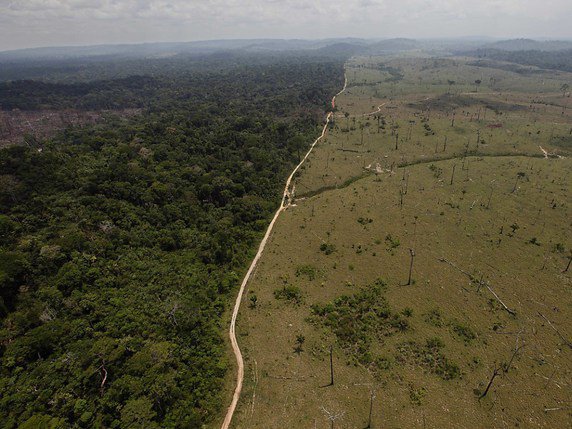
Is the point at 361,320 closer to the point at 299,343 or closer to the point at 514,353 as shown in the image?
the point at 299,343

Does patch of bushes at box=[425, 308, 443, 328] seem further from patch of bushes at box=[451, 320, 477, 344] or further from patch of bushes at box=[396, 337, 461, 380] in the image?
patch of bushes at box=[396, 337, 461, 380]

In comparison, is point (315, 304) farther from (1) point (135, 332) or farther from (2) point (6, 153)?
(2) point (6, 153)

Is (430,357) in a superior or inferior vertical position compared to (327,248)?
inferior

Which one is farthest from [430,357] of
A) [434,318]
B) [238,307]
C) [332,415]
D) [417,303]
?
[238,307]

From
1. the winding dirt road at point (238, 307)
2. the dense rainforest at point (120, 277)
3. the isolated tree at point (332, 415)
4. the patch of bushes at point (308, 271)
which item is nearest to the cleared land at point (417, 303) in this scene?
the isolated tree at point (332, 415)

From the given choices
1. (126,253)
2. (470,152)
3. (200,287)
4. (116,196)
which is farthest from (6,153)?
(470,152)

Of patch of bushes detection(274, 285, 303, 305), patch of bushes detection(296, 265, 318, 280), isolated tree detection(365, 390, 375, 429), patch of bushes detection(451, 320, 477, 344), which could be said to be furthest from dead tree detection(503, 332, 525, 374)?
patch of bushes detection(296, 265, 318, 280)

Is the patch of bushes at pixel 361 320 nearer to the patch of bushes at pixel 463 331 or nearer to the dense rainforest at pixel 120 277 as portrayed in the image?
the patch of bushes at pixel 463 331
